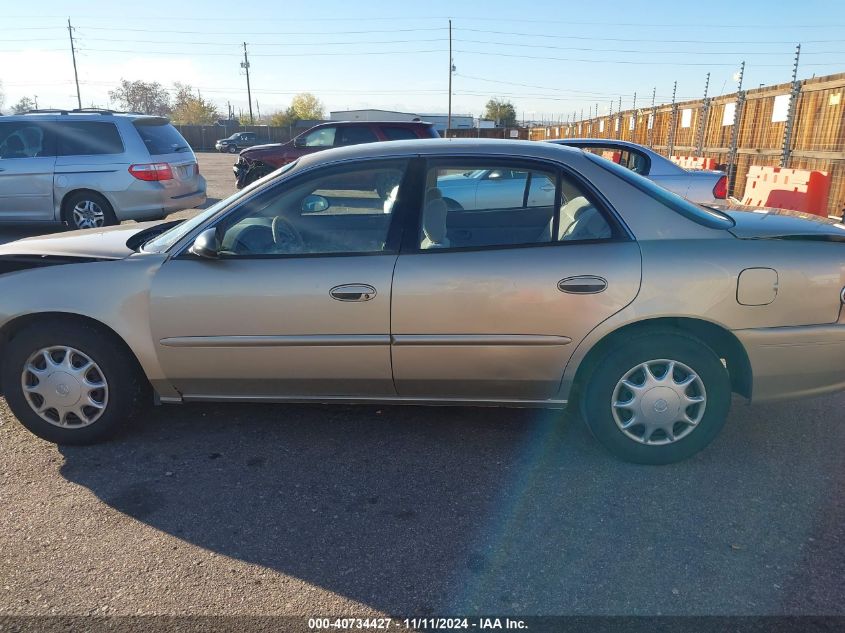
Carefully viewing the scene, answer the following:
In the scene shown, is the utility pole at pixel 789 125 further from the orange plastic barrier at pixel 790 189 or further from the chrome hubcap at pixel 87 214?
the chrome hubcap at pixel 87 214

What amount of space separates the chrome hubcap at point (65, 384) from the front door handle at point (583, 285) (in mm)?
2404

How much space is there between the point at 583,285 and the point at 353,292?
1.09 meters

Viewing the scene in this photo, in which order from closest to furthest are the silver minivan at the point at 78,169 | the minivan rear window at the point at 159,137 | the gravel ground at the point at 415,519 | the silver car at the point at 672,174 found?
the gravel ground at the point at 415,519, the silver car at the point at 672,174, the silver minivan at the point at 78,169, the minivan rear window at the point at 159,137

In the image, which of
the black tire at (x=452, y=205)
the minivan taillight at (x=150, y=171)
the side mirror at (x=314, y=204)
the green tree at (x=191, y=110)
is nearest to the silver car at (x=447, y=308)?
the black tire at (x=452, y=205)

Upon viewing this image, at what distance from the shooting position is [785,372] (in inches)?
127

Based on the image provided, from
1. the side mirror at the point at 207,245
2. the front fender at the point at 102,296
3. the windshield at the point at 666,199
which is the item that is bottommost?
the front fender at the point at 102,296

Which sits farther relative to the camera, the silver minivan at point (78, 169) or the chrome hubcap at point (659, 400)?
the silver minivan at point (78, 169)

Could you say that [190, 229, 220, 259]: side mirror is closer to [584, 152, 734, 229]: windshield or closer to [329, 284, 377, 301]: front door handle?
[329, 284, 377, 301]: front door handle

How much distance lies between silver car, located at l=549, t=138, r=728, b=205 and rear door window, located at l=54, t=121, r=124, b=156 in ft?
20.1

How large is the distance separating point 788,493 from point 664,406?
670 millimetres

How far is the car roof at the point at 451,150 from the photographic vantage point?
336 centimetres

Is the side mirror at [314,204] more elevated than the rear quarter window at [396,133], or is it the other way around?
the rear quarter window at [396,133]

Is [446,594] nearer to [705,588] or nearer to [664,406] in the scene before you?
[705,588]

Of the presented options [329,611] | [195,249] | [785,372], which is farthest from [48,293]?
[785,372]
